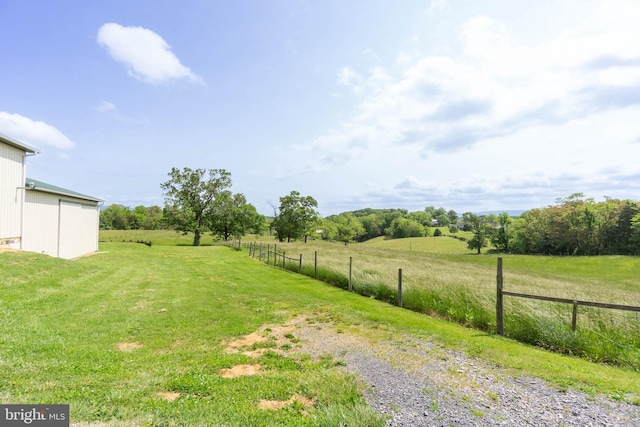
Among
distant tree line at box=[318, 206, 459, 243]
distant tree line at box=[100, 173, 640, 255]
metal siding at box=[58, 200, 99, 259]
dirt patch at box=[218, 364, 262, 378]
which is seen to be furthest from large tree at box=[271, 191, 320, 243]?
dirt patch at box=[218, 364, 262, 378]

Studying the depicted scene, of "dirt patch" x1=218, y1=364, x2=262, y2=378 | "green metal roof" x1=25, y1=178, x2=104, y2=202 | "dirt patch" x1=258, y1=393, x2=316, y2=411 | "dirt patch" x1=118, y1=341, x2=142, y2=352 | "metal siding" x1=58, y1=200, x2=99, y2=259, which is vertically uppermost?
"green metal roof" x1=25, y1=178, x2=104, y2=202

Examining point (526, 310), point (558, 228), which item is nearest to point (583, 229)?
point (558, 228)

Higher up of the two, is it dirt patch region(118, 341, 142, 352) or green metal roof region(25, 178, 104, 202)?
green metal roof region(25, 178, 104, 202)

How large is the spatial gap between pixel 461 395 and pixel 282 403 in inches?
93.1

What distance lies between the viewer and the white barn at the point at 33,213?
14133 millimetres

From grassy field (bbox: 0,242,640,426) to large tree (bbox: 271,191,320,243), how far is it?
45.8 metres

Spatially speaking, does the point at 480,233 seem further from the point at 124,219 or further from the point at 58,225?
the point at 124,219

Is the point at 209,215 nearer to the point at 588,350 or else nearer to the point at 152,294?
the point at 152,294

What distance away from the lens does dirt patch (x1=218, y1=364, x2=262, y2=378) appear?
4.58 meters

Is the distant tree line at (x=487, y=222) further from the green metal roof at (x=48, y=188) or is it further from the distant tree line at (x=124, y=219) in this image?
the distant tree line at (x=124, y=219)

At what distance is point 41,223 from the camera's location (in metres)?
16.8

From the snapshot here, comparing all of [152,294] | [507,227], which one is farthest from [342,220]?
[152,294]

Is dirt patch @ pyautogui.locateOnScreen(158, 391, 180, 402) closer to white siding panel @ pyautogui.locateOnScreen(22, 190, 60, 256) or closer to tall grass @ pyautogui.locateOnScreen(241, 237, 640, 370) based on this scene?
tall grass @ pyautogui.locateOnScreen(241, 237, 640, 370)

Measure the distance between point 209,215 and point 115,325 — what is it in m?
41.4
